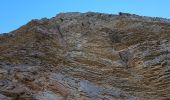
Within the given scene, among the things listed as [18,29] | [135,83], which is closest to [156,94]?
[135,83]

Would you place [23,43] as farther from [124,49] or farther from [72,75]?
[124,49]

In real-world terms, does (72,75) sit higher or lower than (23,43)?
lower

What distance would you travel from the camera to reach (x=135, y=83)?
897 inches

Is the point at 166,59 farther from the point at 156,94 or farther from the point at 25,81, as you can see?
the point at 25,81

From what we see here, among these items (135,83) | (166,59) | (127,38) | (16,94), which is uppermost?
(127,38)

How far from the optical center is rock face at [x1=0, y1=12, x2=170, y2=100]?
805 inches

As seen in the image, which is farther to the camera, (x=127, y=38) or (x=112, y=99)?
(x=127, y=38)

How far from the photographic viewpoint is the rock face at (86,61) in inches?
805

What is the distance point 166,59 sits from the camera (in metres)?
24.1

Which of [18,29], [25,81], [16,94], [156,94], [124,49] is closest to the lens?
[16,94]

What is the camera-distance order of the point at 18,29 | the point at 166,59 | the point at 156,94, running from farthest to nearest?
the point at 18,29
the point at 166,59
the point at 156,94

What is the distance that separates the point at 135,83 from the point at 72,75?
3645 millimetres

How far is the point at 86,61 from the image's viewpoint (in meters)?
24.3

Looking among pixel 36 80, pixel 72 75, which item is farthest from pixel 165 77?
pixel 36 80
